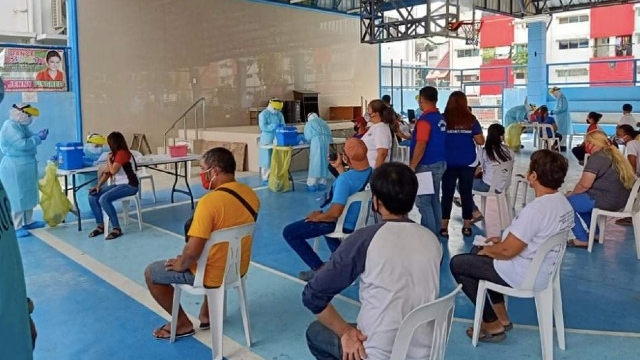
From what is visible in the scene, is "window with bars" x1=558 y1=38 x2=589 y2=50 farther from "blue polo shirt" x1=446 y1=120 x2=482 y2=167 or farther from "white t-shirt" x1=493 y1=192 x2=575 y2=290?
"white t-shirt" x1=493 y1=192 x2=575 y2=290

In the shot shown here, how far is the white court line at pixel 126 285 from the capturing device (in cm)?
277

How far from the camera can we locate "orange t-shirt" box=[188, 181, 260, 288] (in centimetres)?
259

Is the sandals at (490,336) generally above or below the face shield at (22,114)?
below

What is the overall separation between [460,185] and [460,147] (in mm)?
373

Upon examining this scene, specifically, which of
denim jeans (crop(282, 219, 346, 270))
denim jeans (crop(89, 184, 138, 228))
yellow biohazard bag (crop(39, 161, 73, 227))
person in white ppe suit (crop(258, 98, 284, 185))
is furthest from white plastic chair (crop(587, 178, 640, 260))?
yellow biohazard bag (crop(39, 161, 73, 227))

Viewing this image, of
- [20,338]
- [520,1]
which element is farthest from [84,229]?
[520,1]

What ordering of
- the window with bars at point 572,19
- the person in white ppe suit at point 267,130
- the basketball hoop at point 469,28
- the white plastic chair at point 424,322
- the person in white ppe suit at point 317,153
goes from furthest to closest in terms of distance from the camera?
the window with bars at point 572,19, the basketball hoop at point 469,28, the person in white ppe suit at point 267,130, the person in white ppe suit at point 317,153, the white plastic chair at point 424,322

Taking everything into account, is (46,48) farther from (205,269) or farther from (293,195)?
(205,269)

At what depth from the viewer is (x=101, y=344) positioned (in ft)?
9.39

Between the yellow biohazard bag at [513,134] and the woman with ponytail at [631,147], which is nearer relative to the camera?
the woman with ponytail at [631,147]

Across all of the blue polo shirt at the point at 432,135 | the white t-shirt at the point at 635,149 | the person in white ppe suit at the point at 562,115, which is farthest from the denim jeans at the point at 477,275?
the person in white ppe suit at the point at 562,115

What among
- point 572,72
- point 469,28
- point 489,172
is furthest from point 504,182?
point 572,72

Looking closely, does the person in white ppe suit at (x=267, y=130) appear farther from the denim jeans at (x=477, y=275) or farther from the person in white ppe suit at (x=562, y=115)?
the person in white ppe suit at (x=562, y=115)

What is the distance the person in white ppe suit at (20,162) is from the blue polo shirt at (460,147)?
387cm
